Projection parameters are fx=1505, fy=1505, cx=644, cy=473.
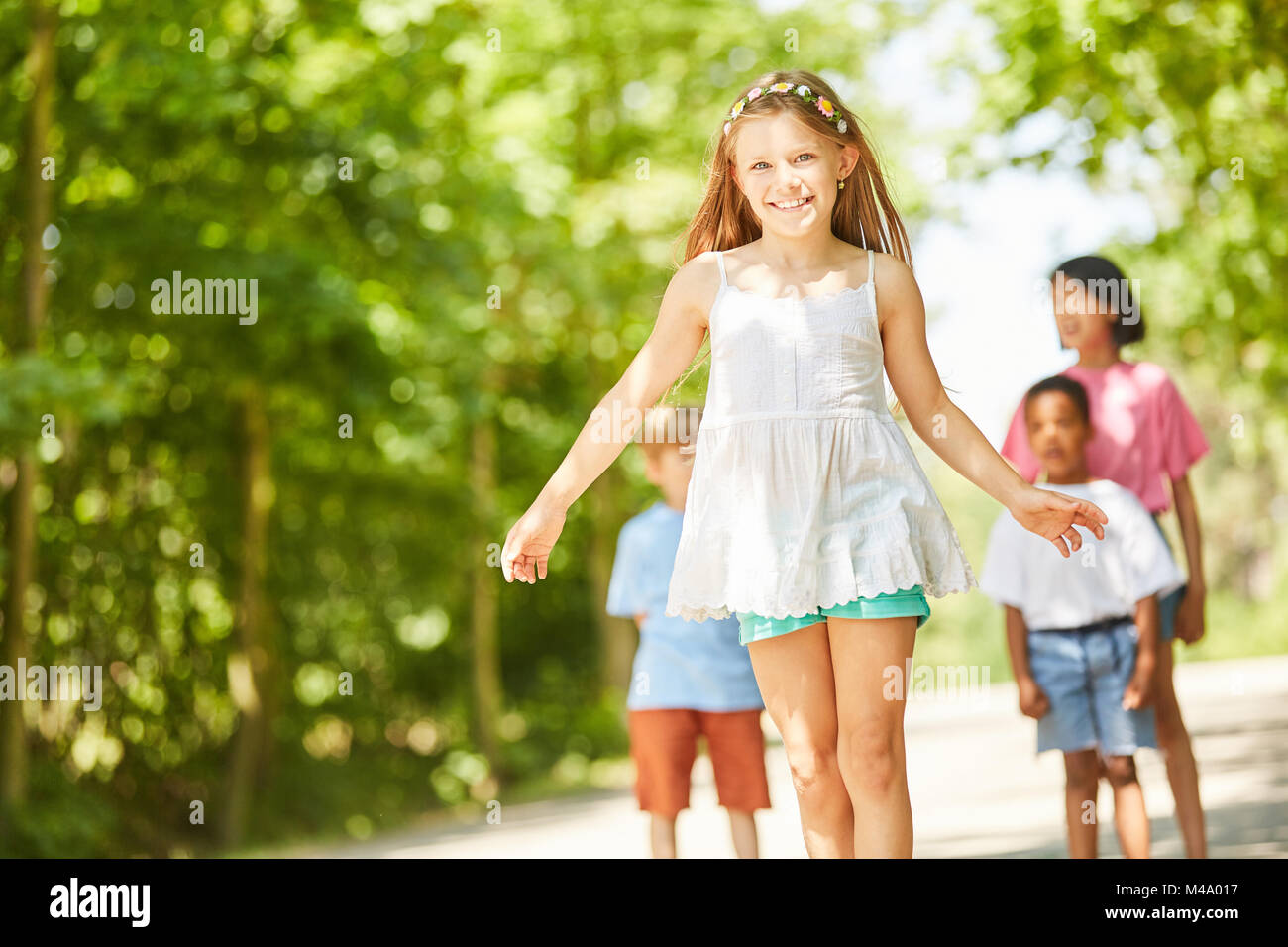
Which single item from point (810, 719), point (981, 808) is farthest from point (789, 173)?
point (981, 808)

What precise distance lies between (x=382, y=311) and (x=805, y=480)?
8597 millimetres

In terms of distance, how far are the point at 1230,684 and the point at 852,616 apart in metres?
16.2

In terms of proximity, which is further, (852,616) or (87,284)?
(87,284)

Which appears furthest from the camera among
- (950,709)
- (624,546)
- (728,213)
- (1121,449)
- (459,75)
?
(950,709)

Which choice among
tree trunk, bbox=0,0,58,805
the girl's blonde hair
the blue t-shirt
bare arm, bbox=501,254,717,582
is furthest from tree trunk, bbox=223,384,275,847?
bare arm, bbox=501,254,717,582

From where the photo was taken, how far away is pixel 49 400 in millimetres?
8125

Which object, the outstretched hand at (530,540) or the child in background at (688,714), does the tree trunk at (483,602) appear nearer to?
the child in background at (688,714)

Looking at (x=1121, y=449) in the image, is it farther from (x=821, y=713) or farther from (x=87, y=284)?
(x=87, y=284)

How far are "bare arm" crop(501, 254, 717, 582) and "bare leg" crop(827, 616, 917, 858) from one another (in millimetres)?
621

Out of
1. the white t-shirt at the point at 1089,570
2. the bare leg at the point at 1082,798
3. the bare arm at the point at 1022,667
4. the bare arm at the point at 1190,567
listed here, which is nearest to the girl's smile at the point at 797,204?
the white t-shirt at the point at 1089,570

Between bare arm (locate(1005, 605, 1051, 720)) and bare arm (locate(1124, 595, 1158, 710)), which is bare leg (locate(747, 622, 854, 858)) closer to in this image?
bare arm (locate(1005, 605, 1051, 720))

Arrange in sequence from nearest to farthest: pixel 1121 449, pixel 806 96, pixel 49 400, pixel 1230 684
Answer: pixel 806 96, pixel 1121 449, pixel 49 400, pixel 1230 684

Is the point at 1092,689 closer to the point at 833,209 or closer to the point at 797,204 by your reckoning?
the point at 833,209
